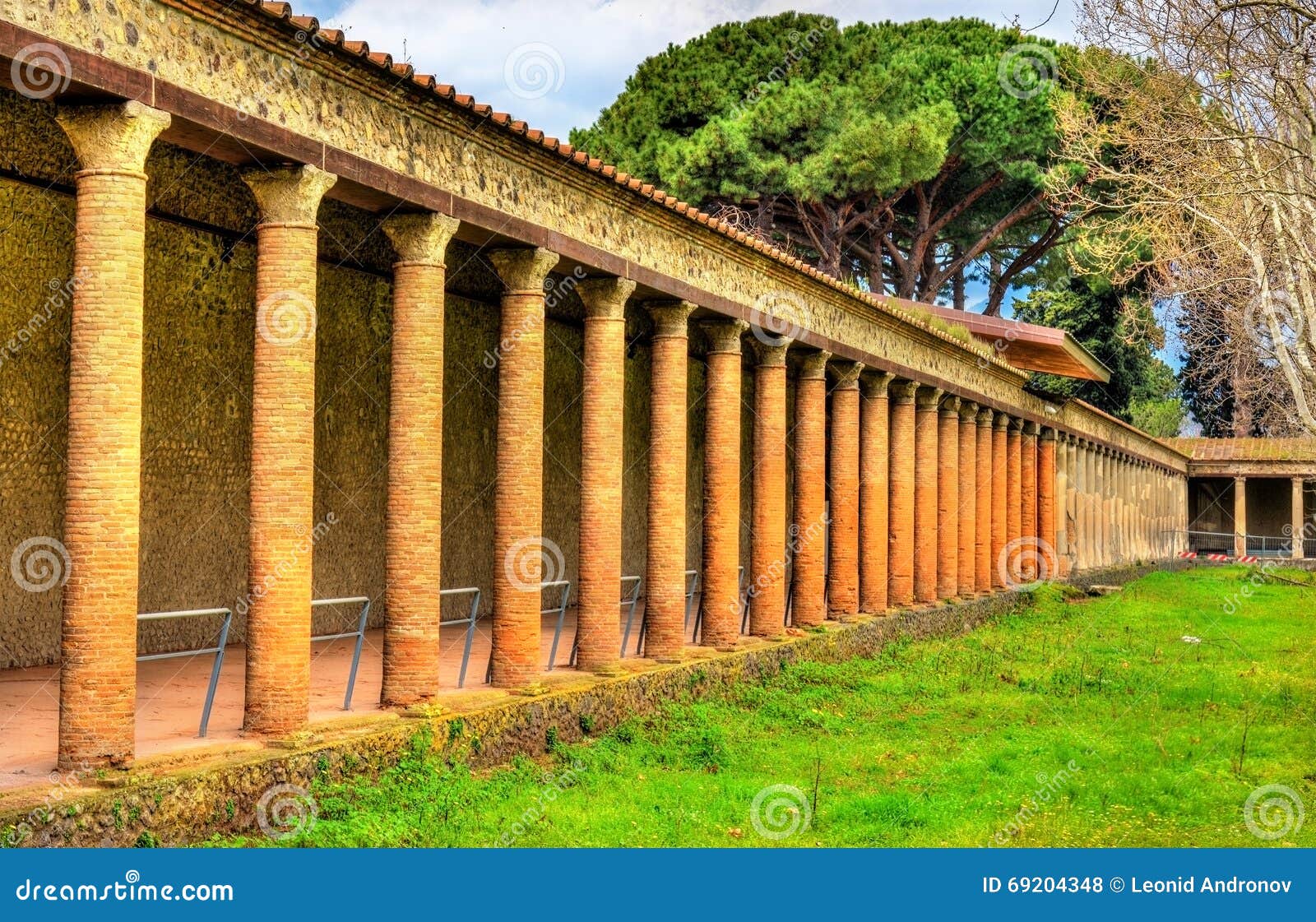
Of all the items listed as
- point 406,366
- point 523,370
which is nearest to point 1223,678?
point 523,370

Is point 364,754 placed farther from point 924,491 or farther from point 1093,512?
point 1093,512

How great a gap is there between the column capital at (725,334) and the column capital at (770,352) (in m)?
1.11

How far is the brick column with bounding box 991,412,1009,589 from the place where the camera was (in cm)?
2886

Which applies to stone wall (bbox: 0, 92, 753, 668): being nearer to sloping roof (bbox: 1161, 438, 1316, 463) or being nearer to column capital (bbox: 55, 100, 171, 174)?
column capital (bbox: 55, 100, 171, 174)

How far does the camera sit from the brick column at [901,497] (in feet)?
75.1

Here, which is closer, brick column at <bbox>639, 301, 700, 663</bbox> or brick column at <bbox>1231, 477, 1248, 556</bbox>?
brick column at <bbox>639, 301, 700, 663</bbox>

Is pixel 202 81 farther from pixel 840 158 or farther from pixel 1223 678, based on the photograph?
pixel 840 158

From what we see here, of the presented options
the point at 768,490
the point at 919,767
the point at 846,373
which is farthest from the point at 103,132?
the point at 846,373

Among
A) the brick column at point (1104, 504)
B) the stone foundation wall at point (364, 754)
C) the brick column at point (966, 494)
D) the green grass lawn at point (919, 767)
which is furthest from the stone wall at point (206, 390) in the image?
the brick column at point (1104, 504)

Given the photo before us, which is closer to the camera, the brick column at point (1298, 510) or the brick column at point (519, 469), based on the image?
the brick column at point (519, 469)

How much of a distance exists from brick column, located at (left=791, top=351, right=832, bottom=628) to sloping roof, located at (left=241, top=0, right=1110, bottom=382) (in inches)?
53.1

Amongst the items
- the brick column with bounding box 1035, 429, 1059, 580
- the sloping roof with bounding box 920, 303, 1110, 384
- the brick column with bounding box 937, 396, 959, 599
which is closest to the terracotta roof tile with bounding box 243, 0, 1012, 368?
the brick column with bounding box 937, 396, 959, 599

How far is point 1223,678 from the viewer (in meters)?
17.4

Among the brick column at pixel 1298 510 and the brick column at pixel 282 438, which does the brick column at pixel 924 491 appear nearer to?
the brick column at pixel 282 438
